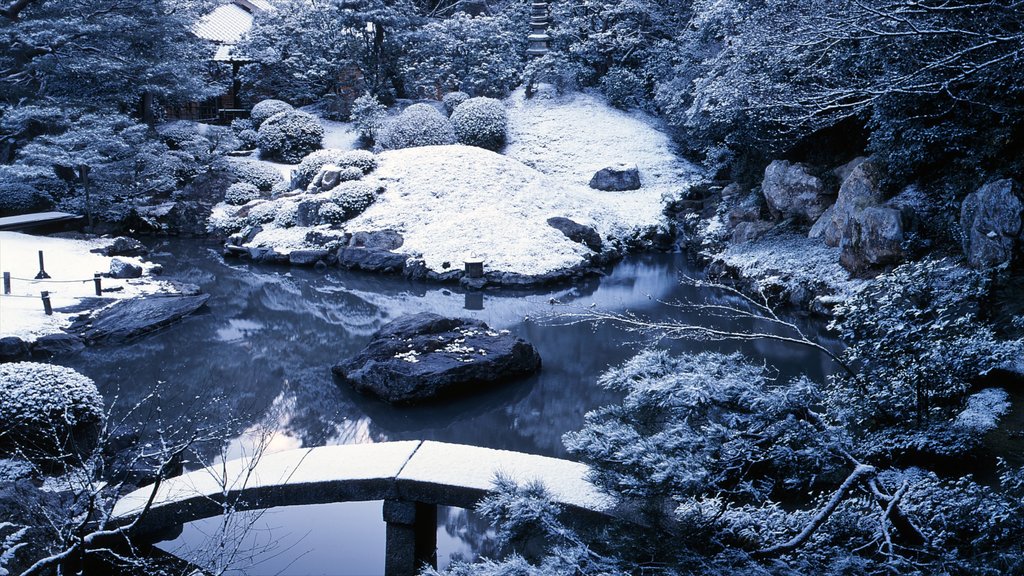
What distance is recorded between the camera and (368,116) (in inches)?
790

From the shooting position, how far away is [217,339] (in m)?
8.98

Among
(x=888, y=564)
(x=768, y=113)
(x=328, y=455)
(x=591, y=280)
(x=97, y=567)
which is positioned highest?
(x=768, y=113)

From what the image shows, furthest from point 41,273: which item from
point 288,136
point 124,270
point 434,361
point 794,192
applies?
point 794,192

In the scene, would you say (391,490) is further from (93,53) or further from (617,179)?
(93,53)

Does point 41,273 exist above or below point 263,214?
below

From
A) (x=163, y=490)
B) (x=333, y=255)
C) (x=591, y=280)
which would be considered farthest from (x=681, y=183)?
(x=163, y=490)

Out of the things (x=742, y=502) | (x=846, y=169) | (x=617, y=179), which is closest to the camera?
(x=742, y=502)

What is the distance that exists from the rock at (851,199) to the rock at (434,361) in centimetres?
536

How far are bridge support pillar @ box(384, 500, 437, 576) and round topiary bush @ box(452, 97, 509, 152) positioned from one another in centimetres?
1596

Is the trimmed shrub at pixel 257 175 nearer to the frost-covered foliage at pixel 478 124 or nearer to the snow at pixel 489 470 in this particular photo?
the frost-covered foliage at pixel 478 124

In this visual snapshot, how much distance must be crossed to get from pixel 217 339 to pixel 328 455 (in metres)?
5.56

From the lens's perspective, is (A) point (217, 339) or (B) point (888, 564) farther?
(A) point (217, 339)

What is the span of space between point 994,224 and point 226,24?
25.6 meters

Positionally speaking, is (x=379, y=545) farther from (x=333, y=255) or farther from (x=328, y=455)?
(x=333, y=255)
